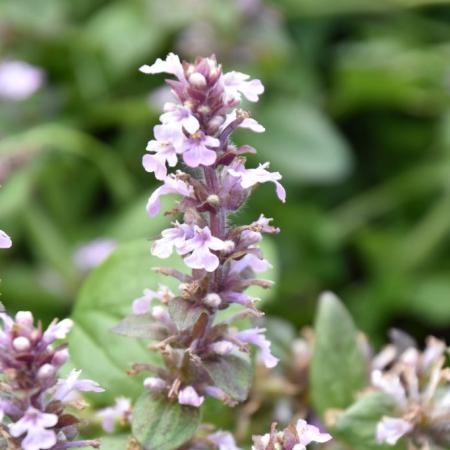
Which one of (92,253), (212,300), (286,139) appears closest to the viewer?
(212,300)

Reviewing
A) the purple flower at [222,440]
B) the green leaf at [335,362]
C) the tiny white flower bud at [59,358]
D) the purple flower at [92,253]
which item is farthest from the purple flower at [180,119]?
the purple flower at [92,253]

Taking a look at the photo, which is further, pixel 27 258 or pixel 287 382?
pixel 27 258

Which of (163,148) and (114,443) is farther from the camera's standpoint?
(114,443)

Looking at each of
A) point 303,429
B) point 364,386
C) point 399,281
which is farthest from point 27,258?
point 303,429

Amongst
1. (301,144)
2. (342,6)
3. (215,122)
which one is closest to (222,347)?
(215,122)

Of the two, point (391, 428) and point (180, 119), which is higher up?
point (180, 119)

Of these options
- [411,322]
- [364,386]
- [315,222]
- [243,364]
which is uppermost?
[243,364]

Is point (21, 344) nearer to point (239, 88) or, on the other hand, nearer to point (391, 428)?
point (239, 88)

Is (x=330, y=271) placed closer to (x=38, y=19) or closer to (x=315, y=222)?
(x=315, y=222)
